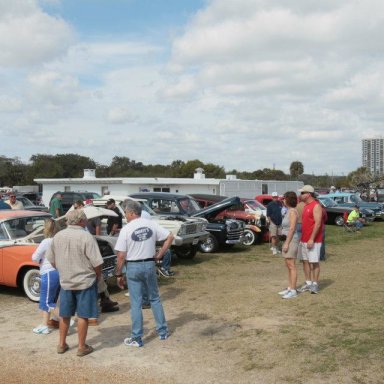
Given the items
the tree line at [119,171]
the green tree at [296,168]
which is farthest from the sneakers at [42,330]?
the green tree at [296,168]

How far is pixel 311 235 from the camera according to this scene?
27.8 feet

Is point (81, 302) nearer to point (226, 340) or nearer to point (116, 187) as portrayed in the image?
point (226, 340)

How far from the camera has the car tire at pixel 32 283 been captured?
29.1ft

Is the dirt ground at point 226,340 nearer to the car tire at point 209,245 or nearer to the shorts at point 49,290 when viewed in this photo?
the shorts at point 49,290

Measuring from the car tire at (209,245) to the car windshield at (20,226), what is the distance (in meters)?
6.32

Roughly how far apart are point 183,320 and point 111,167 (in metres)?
85.2

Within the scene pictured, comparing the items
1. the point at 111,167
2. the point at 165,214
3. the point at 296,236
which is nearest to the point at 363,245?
the point at 165,214

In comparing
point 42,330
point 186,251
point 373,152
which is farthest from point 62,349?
point 373,152

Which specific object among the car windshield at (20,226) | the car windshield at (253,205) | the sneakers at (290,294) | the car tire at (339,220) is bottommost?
the car tire at (339,220)

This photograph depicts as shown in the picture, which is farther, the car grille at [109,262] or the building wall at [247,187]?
the building wall at [247,187]

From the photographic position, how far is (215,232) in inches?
597

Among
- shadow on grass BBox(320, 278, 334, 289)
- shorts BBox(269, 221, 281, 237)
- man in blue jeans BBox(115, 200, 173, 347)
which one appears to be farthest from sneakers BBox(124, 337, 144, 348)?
shorts BBox(269, 221, 281, 237)

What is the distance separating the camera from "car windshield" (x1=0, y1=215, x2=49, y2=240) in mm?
9266

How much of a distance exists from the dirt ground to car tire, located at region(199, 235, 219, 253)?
16.4 feet
